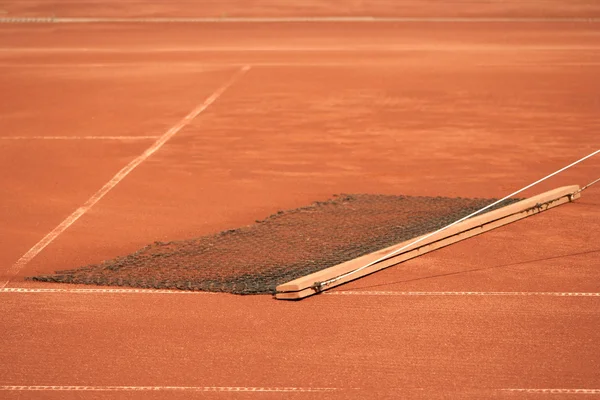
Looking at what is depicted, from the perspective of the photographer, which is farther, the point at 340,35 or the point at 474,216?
the point at 340,35

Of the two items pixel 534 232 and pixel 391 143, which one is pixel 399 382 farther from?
pixel 391 143

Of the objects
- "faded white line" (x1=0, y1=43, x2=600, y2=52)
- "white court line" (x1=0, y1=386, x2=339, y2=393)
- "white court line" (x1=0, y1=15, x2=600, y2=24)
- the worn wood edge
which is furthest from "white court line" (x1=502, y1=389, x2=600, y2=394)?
"white court line" (x1=0, y1=15, x2=600, y2=24)

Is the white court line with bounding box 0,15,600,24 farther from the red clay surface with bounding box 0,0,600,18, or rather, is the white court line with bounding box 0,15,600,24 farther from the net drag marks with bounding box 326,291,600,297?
the net drag marks with bounding box 326,291,600,297

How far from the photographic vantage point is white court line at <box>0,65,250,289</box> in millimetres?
8531

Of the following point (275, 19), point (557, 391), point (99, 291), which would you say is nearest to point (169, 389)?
point (99, 291)

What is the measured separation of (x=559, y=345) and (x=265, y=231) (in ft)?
10.7

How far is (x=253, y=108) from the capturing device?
615 inches

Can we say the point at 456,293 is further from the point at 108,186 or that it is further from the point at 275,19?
the point at 275,19

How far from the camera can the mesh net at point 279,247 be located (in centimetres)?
791

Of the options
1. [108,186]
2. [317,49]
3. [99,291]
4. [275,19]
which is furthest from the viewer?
[275,19]

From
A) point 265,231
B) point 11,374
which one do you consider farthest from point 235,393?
point 265,231

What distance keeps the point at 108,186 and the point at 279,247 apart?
311cm

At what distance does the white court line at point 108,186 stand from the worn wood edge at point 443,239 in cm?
233

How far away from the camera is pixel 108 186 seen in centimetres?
1105
